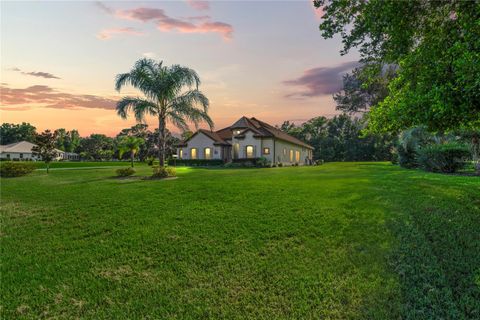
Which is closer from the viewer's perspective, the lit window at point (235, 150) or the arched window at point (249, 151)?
the arched window at point (249, 151)

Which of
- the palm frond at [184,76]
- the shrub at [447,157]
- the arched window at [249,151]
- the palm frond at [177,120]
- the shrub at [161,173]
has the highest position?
the palm frond at [184,76]

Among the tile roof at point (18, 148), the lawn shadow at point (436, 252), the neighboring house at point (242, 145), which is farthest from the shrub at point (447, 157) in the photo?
the tile roof at point (18, 148)

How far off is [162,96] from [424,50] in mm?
14078

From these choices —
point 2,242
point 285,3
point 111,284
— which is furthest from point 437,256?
point 285,3

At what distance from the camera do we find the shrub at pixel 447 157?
1616 centimetres

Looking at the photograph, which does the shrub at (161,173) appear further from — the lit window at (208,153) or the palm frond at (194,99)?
the lit window at (208,153)

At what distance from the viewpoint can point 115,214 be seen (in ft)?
25.9

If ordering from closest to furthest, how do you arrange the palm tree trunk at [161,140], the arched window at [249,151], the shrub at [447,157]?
the shrub at [447,157]
the palm tree trunk at [161,140]
the arched window at [249,151]

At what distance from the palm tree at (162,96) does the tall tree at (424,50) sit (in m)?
10.6

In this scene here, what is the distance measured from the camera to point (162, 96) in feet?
55.8

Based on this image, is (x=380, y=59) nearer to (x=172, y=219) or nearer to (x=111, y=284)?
(x=172, y=219)

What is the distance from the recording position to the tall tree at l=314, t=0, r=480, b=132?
5703mm

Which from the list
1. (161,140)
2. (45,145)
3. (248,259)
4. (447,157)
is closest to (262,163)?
(161,140)

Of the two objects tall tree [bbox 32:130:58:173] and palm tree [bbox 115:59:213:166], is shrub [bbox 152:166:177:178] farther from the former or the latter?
tall tree [bbox 32:130:58:173]
